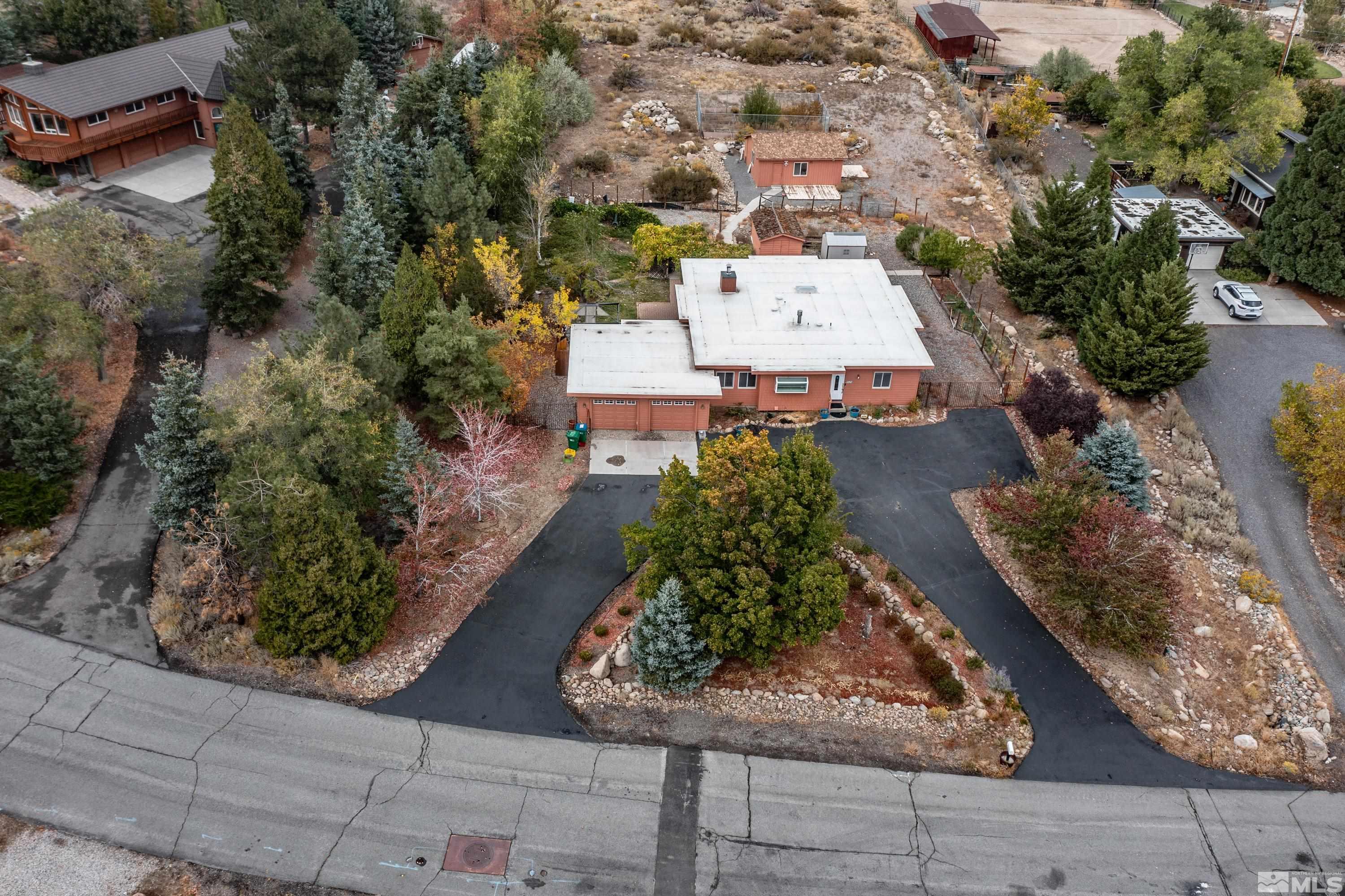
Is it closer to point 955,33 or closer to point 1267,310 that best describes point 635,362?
point 1267,310

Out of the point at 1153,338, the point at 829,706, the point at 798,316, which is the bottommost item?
the point at 829,706

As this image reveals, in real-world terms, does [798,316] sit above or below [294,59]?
below

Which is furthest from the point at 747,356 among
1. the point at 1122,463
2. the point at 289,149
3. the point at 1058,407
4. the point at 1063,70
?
the point at 1063,70

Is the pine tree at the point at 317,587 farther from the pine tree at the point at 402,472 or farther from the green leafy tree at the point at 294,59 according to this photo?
the green leafy tree at the point at 294,59

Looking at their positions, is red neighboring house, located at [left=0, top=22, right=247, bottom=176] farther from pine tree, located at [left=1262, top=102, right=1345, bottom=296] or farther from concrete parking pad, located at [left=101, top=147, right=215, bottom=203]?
pine tree, located at [left=1262, top=102, right=1345, bottom=296]

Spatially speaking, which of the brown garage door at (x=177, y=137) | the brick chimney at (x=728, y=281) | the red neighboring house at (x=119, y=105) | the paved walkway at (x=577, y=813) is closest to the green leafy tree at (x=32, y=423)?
the paved walkway at (x=577, y=813)

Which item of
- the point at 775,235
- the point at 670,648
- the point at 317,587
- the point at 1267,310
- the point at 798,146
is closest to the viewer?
the point at 670,648
